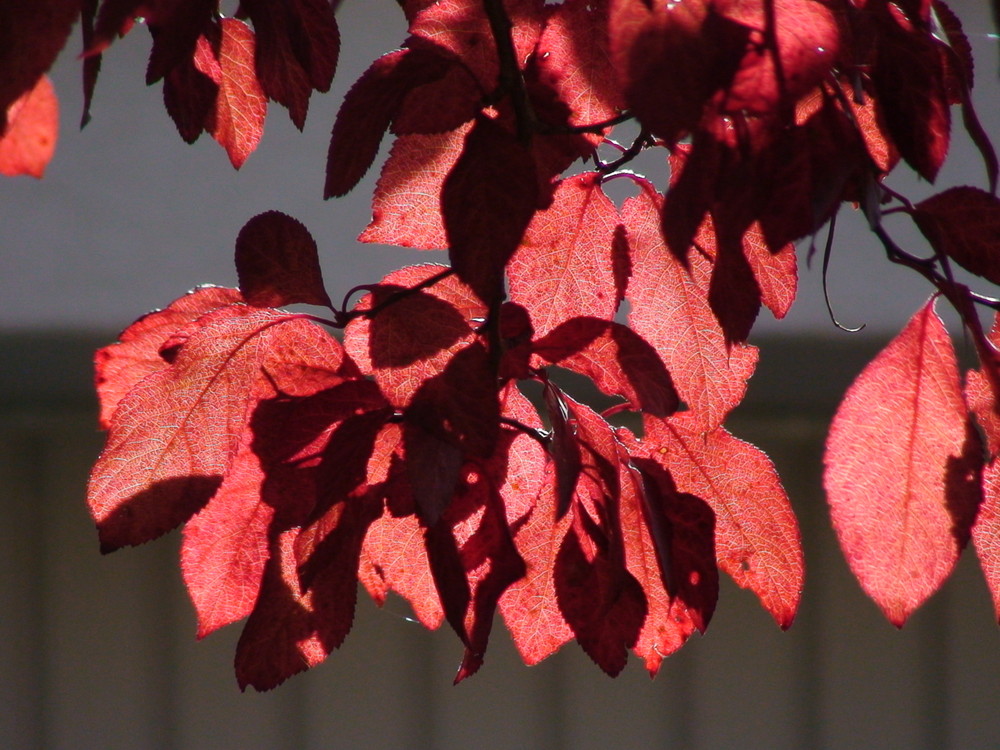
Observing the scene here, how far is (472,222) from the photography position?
0.31m

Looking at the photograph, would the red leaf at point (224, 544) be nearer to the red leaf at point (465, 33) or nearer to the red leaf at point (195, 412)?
the red leaf at point (195, 412)

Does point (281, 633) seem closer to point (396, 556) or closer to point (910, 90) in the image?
point (396, 556)

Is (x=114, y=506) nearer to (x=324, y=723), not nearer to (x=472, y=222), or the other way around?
(x=472, y=222)

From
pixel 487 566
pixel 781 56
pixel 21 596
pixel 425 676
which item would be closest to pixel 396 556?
pixel 487 566

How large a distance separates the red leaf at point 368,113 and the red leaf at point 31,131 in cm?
9

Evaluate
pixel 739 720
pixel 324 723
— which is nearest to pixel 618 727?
pixel 739 720

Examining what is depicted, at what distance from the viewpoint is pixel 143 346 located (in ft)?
1.34

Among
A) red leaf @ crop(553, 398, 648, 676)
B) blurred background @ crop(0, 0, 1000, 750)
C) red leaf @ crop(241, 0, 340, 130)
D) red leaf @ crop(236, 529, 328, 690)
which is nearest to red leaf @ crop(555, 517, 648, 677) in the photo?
red leaf @ crop(553, 398, 648, 676)

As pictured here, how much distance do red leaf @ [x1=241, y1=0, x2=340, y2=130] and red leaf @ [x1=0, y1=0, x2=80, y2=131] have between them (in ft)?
0.56

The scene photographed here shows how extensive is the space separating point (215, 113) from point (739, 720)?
1652 mm

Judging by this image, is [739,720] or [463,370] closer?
[463,370]

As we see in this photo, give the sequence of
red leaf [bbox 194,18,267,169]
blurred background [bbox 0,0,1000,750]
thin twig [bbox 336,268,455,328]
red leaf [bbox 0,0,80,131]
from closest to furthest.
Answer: red leaf [bbox 0,0,80,131] < thin twig [bbox 336,268,455,328] < red leaf [bbox 194,18,267,169] < blurred background [bbox 0,0,1000,750]

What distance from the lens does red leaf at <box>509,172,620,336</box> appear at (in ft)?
1.37

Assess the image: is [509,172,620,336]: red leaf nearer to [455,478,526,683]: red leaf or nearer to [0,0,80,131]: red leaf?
[455,478,526,683]: red leaf
